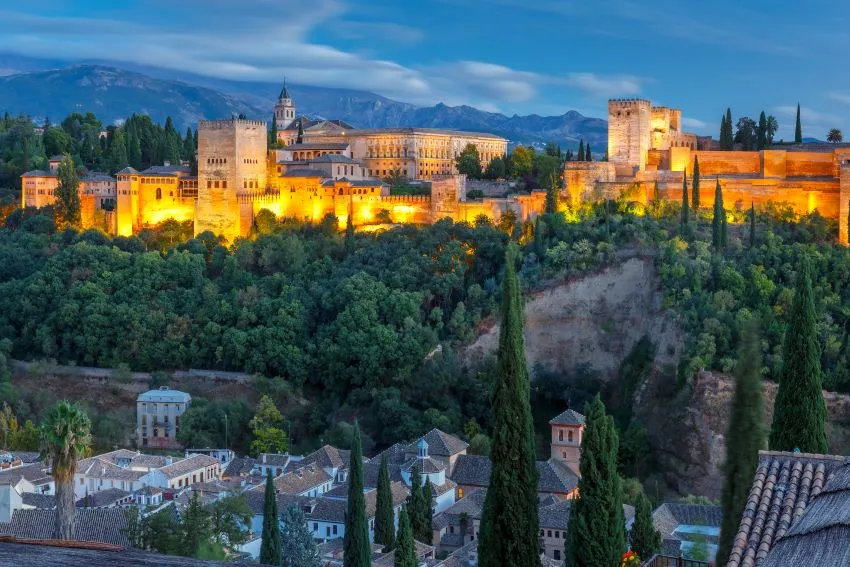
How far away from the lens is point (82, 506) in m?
32.5

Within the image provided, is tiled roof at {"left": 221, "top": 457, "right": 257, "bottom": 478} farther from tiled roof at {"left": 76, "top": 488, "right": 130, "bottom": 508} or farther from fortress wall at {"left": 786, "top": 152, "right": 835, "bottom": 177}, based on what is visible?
fortress wall at {"left": 786, "top": 152, "right": 835, "bottom": 177}

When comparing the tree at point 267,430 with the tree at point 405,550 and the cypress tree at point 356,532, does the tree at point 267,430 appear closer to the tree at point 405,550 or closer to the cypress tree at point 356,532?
the cypress tree at point 356,532

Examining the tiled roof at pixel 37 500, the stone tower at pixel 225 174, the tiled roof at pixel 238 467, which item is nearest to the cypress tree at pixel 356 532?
the tiled roof at pixel 37 500

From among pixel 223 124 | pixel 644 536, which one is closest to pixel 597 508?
pixel 644 536

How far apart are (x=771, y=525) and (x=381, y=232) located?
42.3 meters

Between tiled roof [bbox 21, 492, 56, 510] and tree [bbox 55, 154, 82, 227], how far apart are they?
25.2 m

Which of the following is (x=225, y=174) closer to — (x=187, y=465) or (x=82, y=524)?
(x=187, y=465)

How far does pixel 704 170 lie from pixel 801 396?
34.6 metres

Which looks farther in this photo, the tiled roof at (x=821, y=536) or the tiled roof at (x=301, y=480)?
the tiled roof at (x=301, y=480)

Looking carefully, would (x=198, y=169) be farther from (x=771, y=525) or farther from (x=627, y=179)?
(x=771, y=525)

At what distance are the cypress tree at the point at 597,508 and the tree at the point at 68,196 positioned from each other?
43180 millimetres

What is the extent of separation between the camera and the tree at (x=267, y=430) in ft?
139

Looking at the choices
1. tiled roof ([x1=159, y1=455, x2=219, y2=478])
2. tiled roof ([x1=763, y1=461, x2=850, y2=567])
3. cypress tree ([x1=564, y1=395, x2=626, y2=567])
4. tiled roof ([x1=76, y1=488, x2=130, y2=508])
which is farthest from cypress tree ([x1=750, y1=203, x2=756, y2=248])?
tiled roof ([x1=763, y1=461, x2=850, y2=567])

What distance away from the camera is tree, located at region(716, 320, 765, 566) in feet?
42.4
